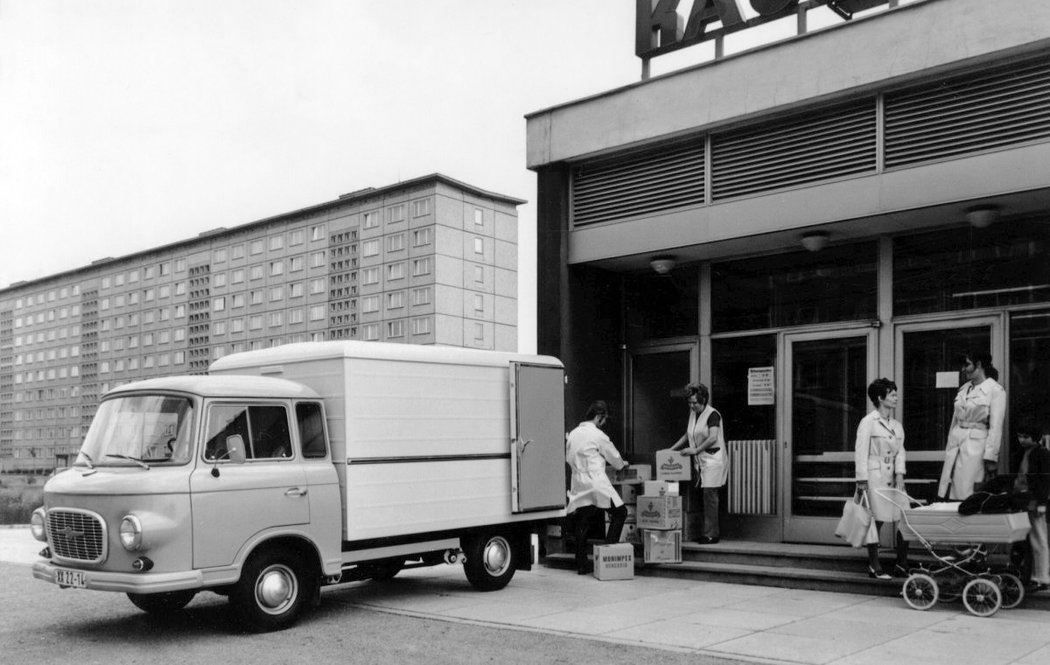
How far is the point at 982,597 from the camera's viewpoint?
8.16 meters

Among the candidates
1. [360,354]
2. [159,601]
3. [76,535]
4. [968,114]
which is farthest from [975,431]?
[76,535]

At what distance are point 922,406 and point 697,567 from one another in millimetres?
2857

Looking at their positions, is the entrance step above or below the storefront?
below

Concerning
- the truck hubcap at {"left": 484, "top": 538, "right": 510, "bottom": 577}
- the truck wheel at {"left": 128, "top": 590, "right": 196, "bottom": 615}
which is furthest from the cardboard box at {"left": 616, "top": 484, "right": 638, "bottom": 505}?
the truck wheel at {"left": 128, "top": 590, "right": 196, "bottom": 615}

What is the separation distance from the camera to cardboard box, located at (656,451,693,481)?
1130 cm

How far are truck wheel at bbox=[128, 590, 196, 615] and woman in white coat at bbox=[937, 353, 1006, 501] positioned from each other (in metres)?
6.93

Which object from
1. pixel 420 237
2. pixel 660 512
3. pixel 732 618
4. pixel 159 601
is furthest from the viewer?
pixel 420 237

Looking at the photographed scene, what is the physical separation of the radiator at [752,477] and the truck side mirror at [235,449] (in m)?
6.01

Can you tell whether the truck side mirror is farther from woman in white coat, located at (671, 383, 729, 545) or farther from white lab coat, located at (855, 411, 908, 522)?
white lab coat, located at (855, 411, 908, 522)

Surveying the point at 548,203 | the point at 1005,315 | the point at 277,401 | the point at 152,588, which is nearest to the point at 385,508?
the point at 277,401

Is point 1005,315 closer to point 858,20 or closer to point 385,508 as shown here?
point 858,20

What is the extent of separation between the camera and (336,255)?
7331 centimetres

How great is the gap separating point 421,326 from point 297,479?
5403 cm

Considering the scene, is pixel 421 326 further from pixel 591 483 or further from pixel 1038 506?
pixel 1038 506
